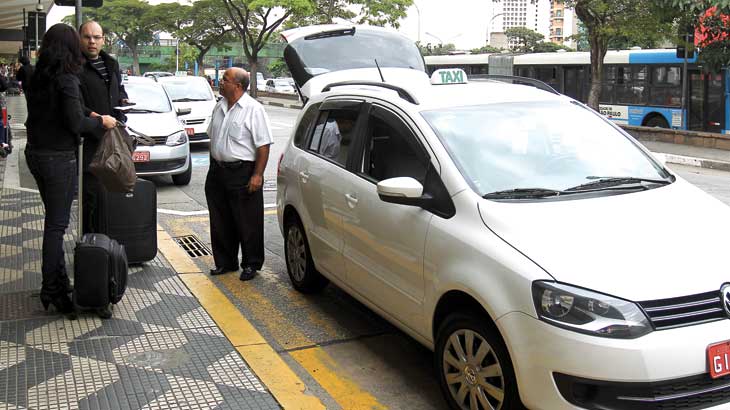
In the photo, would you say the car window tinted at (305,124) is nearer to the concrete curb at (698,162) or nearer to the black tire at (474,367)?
the black tire at (474,367)

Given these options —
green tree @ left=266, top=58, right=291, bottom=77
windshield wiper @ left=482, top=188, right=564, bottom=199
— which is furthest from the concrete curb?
green tree @ left=266, top=58, right=291, bottom=77

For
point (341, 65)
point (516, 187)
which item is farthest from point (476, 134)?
point (341, 65)

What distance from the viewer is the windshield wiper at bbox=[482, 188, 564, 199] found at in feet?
12.7

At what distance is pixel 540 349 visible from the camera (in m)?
3.20

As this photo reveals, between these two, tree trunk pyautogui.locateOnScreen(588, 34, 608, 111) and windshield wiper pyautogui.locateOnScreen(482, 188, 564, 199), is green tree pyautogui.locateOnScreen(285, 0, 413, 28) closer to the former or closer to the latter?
tree trunk pyautogui.locateOnScreen(588, 34, 608, 111)

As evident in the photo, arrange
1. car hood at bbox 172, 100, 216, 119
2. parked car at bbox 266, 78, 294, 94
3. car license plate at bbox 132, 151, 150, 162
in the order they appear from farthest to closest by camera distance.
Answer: parked car at bbox 266, 78, 294, 94 < car hood at bbox 172, 100, 216, 119 < car license plate at bbox 132, 151, 150, 162

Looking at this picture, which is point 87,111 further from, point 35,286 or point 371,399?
point 371,399

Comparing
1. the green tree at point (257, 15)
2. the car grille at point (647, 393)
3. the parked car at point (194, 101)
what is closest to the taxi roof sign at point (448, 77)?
the car grille at point (647, 393)

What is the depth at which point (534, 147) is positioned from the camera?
14.3 feet

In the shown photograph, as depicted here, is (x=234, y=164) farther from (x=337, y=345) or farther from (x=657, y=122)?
(x=657, y=122)

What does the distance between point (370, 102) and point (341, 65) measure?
20.7ft

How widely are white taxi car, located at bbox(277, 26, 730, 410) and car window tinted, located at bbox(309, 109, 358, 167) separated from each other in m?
0.02

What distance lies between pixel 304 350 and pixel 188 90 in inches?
524

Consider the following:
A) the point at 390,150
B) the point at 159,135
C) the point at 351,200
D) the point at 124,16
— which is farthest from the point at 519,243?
Result: the point at 124,16
